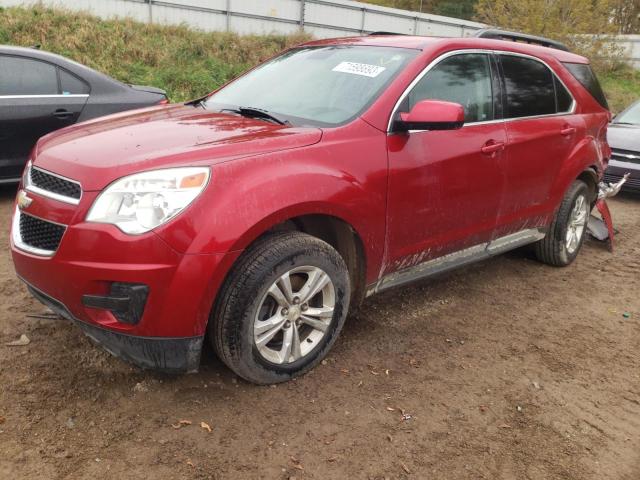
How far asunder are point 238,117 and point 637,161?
6.65m

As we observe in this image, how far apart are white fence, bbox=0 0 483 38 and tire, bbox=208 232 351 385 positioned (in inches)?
559

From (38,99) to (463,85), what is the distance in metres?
4.17

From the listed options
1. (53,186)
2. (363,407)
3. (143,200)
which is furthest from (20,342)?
(363,407)

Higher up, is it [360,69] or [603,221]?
[360,69]

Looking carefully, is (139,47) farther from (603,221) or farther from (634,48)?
(634,48)

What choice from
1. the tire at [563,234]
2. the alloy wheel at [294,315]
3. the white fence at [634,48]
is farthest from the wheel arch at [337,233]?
the white fence at [634,48]

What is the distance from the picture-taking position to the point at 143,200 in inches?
94.3

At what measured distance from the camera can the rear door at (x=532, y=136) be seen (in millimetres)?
3938

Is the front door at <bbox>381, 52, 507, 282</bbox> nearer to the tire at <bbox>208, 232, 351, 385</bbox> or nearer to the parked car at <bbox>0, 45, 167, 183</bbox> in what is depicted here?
the tire at <bbox>208, 232, 351, 385</bbox>

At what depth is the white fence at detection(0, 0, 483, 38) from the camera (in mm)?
15703

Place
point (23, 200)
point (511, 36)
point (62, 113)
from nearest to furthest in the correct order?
point (23, 200) → point (511, 36) → point (62, 113)

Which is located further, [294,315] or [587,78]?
[587,78]

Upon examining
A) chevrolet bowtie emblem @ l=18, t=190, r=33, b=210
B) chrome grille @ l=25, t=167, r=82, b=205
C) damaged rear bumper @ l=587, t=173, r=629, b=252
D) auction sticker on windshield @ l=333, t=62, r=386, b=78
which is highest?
auction sticker on windshield @ l=333, t=62, r=386, b=78

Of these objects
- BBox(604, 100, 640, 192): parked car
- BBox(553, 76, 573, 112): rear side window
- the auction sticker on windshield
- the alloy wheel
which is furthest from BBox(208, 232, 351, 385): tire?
BBox(604, 100, 640, 192): parked car
